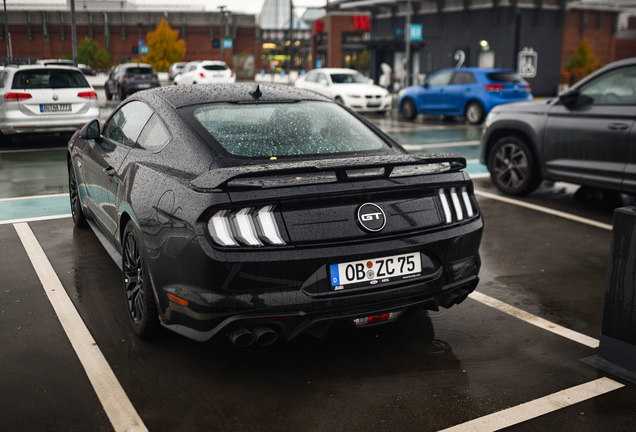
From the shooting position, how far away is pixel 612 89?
280 inches

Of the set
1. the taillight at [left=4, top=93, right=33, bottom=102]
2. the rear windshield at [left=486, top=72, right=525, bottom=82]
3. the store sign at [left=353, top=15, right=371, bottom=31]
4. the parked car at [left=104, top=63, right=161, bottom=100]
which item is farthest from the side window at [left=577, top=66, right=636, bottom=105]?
the store sign at [left=353, top=15, right=371, bottom=31]

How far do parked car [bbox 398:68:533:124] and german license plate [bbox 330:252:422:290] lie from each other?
15.3m

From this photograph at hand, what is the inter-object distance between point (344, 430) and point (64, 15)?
84.1 metres

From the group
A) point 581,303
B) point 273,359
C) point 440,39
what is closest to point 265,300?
point 273,359

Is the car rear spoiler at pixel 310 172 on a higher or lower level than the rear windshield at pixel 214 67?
lower

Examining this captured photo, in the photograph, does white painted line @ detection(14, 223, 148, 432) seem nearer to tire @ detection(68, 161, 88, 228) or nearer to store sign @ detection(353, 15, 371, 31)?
tire @ detection(68, 161, 88, 228)

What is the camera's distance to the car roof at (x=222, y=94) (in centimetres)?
418

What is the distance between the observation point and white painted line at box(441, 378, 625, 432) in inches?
115

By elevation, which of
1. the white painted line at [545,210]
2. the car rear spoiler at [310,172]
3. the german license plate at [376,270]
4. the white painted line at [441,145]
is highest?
the car rear spoiler at [310,172]

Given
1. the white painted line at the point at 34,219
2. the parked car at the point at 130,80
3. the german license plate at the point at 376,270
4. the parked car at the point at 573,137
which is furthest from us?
the parked car at the point at 130,80

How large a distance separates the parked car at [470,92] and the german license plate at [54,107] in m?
10.9

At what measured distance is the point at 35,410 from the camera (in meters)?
3.00

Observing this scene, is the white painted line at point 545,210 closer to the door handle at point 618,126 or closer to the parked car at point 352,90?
the door handle at point 618,126

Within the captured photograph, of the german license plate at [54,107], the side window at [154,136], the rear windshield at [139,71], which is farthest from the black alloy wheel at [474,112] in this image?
the rear windshield at [139,71]
